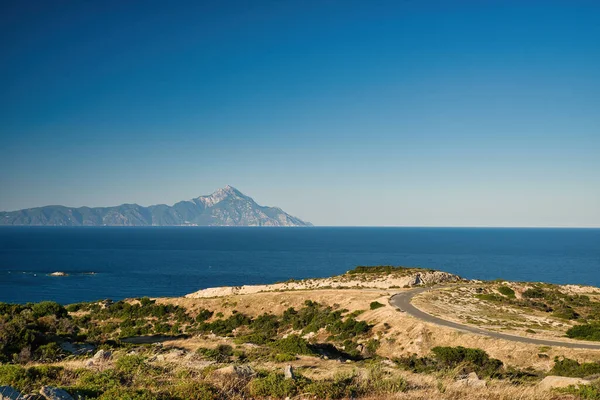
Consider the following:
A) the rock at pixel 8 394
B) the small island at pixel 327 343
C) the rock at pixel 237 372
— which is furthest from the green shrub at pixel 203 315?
the rock at pixel 8 394

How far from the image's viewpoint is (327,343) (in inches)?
1464

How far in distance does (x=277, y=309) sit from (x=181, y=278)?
7777 centimetres

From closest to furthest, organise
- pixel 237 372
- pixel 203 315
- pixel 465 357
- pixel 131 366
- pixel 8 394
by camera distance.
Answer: pixel 8 394 → pixel 237 372 → pixel 131 366 → pixel 465 357 → pixel 203 315

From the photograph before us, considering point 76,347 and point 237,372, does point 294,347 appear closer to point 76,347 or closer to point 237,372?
point 237,372

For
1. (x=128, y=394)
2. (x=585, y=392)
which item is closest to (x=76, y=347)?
(x=128, y=394)

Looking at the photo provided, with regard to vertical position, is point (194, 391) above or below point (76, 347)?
above

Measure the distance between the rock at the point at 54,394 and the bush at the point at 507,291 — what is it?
57133 millimetres

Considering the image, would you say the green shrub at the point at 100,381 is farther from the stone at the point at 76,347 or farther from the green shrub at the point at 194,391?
the stone at the point at 76,347

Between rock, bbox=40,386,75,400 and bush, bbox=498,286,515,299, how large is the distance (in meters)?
57.1

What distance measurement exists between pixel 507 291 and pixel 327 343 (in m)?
32.7

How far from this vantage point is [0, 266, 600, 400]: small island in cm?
1151

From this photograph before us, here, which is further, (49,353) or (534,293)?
(534,293)

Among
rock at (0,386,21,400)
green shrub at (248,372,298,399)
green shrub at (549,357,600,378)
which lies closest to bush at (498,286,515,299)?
green shrub at (549,357,600,378)

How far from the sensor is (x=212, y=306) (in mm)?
54812
